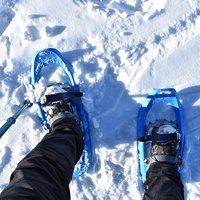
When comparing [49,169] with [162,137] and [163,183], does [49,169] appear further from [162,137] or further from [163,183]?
[162,137]

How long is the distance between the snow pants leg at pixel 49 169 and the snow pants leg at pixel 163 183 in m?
0.45

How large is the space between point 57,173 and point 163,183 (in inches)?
24.2

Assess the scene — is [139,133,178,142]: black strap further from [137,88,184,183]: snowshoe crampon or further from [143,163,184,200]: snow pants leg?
[143,163,184,200]: snow pants leg

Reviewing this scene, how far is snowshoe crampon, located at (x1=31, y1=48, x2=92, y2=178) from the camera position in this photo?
2.43 metres

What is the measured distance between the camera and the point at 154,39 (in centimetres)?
246

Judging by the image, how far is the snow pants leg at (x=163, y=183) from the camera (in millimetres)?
1951

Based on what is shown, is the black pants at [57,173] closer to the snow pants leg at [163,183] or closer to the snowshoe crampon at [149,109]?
the snow pants leg at [163,183]

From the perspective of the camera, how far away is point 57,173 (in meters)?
1.77

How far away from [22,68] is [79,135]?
71 centimetres

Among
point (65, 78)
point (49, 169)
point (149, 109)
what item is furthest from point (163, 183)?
point (65, 78)

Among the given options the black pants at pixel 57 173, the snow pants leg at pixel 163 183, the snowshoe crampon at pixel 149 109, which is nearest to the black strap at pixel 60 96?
the black pants at pixel 57 173

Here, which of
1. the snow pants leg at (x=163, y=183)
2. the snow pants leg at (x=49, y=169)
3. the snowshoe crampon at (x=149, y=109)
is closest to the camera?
the snow pants leg at (x=49, y=169)

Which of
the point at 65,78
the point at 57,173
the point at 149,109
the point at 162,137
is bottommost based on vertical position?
the point at 57,173

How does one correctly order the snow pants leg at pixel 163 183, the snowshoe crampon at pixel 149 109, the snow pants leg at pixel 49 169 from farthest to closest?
the snowshoe crampon at pixel 149 109
the snow pants leg at pixel 163 183
the snow pants leg at pixel 49 169
